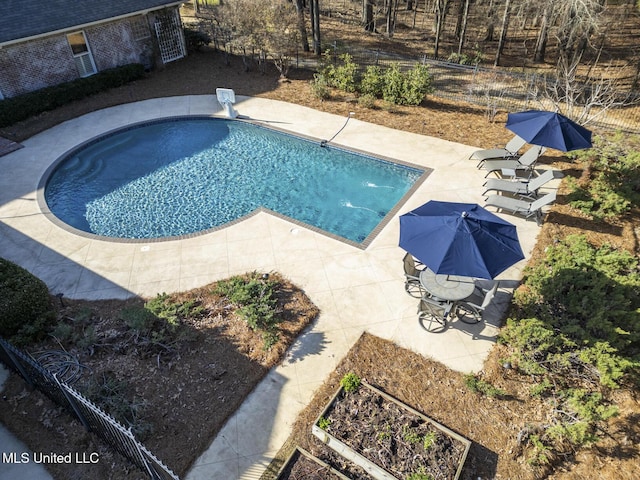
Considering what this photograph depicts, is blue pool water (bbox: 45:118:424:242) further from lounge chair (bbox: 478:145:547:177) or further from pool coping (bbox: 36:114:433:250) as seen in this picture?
lounge chair (bbox: 478:145:547:177)

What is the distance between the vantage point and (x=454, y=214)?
329 inches

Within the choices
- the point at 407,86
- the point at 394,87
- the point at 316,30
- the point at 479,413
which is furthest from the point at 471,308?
the point at 316,30

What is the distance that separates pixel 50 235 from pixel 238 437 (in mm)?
8980

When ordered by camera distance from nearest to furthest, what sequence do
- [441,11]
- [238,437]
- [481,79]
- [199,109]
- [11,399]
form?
[238,437] → [11,399] → [199,109] → [481,79] → [441,11]

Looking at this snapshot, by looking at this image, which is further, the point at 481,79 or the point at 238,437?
the point at 481,79

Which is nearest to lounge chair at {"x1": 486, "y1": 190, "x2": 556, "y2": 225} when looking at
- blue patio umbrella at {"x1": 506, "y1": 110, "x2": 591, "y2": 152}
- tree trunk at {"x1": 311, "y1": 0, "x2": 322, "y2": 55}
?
blue patio umbrella at {"x1": 506, "y1": 110, "x2": 591, "y2": 152}

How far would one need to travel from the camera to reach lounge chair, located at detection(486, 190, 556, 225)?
11477 mm

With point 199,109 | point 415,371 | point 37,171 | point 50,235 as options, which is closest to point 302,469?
point 415,371

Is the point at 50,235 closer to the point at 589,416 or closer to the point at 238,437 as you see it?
the point at 238,437

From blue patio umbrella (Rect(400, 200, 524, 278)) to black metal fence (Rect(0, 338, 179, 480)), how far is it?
218 inches

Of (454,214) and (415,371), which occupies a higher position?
(454,214)

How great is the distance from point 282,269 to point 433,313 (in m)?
3.93

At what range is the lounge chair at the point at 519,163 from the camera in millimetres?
13477

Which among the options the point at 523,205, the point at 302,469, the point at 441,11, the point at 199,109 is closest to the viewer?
the point at 302,469
